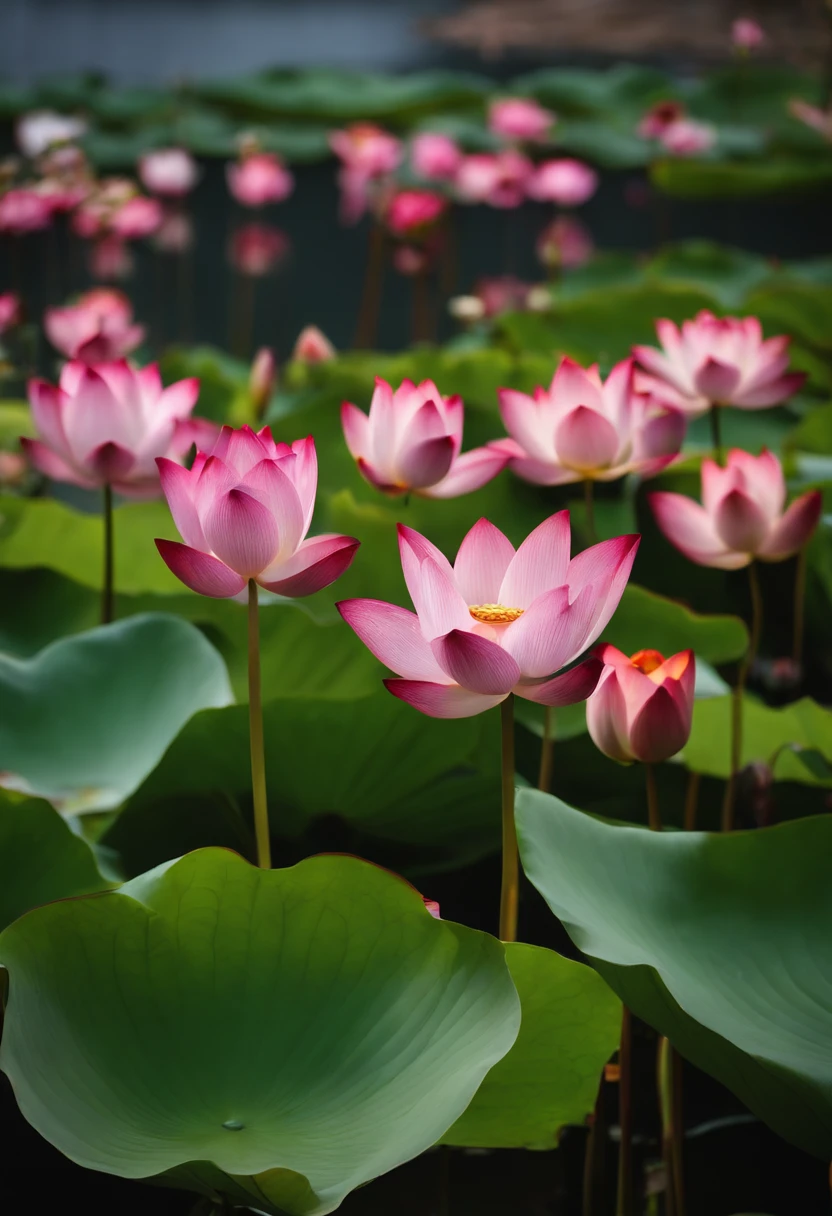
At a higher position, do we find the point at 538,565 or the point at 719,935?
the point at 538,565

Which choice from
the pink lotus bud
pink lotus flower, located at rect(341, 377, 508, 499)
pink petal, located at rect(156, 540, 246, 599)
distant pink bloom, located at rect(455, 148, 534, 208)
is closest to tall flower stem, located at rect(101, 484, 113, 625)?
pink lotus flower, located at rect(341, 377, 508, 499)

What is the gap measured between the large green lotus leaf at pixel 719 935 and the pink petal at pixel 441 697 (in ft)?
0.26

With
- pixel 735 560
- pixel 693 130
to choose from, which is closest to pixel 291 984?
pixel 735 560

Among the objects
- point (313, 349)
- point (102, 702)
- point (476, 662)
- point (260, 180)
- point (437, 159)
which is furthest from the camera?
point (260, 180)

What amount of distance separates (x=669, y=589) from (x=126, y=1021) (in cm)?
75

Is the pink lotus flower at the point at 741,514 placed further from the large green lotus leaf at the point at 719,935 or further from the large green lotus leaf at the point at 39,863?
the large green lotus leaf at the point at 39,863

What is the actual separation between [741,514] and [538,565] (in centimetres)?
28

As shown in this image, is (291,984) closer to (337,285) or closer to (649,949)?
(649,949)

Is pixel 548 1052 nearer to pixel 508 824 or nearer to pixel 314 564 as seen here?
pixel 508 824

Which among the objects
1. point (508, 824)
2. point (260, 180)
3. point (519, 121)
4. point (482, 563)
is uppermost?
point (482, 563)

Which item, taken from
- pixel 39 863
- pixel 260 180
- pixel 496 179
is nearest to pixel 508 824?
pixel 39 863

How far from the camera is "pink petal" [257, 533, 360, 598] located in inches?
20.0

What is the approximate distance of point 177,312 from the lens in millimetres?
3740

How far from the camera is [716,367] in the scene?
32.6 inches
